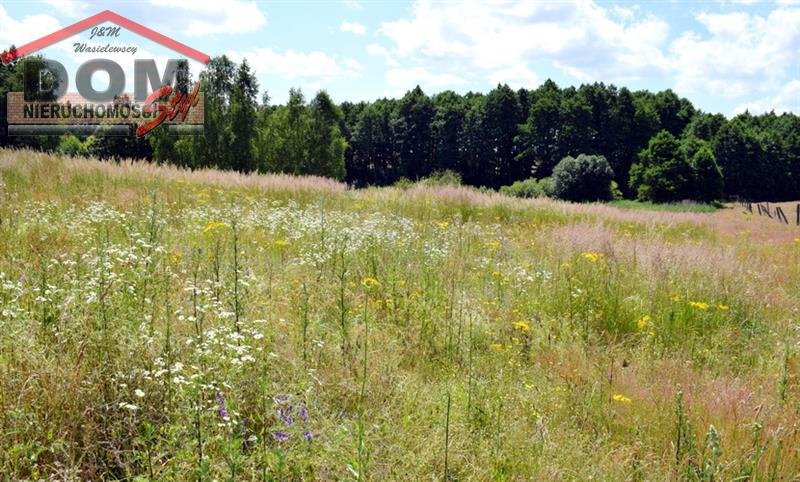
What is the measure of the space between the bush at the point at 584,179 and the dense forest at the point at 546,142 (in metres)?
0.11

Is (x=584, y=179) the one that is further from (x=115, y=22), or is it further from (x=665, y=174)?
(x=115, y=22)

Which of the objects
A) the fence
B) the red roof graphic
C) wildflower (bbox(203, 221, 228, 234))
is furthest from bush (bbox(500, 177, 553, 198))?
wildflower (bbox(203, 221, 228, 234))

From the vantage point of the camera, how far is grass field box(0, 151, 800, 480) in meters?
2.23

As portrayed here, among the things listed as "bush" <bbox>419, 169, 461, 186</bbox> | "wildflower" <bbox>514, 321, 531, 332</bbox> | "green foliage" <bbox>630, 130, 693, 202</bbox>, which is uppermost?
"green foliage" <bbox>630, 130, 693, 202</bbox>

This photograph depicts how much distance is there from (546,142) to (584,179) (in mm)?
15301

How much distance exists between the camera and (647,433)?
9.60ft

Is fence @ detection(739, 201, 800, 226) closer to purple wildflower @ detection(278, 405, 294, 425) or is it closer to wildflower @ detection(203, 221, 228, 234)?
wildflower @ detection(203, 221, 228, 234)

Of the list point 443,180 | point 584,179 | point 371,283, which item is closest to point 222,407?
point 371,283

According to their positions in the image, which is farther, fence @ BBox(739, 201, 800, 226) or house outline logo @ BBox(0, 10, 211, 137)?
fence @ BBox(739, 201, 800, 226)

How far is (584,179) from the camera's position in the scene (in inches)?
1929

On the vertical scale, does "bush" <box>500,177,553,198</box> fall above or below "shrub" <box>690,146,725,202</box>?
below

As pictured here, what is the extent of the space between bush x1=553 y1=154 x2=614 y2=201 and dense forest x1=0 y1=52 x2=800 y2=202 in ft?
0.37

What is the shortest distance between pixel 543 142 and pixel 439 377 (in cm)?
6351

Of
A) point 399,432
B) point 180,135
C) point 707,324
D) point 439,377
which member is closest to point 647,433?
point 439,377
